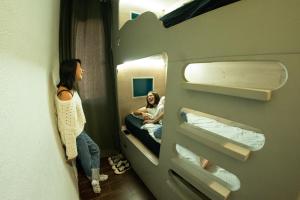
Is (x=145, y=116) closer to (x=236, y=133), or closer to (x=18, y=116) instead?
(x=236, y=133)

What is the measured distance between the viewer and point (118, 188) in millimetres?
1884

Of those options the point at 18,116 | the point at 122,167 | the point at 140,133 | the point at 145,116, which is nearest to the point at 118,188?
the point at 122,167

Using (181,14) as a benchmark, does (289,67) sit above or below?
below

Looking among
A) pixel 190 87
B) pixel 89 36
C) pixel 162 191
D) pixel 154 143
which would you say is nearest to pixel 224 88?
pixel 190 87

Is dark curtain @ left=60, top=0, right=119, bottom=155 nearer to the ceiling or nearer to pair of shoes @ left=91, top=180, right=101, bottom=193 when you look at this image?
the ceiling

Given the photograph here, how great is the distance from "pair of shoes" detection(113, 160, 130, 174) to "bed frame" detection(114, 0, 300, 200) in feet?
3.77

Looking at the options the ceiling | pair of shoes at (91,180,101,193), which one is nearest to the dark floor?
pair of shoes at (91,180,101,193)

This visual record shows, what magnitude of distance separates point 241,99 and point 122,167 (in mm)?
2041

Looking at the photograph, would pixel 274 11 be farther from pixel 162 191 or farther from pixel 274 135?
pixel 162 191

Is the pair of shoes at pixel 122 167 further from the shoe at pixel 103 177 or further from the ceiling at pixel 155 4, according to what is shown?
the ceiling at pixel 155 4

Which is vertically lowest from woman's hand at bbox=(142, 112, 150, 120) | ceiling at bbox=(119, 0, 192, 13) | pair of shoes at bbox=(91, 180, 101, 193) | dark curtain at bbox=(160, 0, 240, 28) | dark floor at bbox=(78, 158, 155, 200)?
dark floor at bbox=(78, 158, 155, 200)

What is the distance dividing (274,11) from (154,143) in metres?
1.42

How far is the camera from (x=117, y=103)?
2504 millimetres

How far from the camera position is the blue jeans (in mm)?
1690
